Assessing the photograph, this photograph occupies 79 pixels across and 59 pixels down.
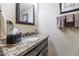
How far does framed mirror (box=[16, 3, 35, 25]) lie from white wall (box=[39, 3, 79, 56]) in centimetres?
9

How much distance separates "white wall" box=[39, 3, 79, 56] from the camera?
0.84 meters

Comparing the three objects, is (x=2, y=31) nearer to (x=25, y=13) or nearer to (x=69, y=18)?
(x=25, y=13)

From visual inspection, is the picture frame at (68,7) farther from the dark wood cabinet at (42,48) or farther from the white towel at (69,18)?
the dark wood cabinet at (42,48)

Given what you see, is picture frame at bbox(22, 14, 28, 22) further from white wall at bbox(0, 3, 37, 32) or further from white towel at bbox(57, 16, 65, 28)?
white towel at bbox(57, 16, 65, 28)

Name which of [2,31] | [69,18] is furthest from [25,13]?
[69,18]

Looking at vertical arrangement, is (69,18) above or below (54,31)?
above

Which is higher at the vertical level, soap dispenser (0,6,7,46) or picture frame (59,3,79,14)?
picture frame (59,3,79,14)

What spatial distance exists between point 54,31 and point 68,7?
0.21 metres

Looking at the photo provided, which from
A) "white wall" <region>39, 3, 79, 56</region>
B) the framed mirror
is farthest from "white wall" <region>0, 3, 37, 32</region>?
"white wall" <region>39, 3, 79, 56</region>

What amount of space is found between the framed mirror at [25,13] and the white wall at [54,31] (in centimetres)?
9

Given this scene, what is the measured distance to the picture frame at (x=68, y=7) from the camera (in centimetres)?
81

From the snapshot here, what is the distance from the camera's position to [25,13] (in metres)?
0.94

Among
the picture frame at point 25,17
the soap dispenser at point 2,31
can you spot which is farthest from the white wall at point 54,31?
the soap dispenser at point 2,31

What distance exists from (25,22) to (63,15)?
13.0 inches
